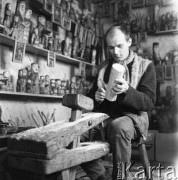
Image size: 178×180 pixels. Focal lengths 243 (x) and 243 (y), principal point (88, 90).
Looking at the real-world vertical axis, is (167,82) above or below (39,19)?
below

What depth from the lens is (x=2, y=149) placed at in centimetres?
156

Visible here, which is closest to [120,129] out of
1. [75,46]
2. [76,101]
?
[76,101]

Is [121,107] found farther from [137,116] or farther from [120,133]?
[120,133]

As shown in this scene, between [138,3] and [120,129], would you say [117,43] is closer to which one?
[120,129]

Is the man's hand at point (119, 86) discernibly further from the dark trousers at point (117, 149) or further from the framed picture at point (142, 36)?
the framed picture at point (142, 36)

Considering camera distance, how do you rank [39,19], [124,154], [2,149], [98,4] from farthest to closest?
[98,4] → [39,19] → [2,149] → [124,154]

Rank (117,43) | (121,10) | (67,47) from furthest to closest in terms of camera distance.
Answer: (121,10)
(67,47)
(117,43)

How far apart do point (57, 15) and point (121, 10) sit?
1.54 m

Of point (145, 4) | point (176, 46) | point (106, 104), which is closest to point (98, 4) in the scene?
point (145, 4)

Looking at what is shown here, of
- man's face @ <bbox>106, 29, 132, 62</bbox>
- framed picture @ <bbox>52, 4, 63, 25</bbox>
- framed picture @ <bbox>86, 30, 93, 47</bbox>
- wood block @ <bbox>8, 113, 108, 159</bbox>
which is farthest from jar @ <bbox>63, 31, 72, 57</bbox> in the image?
wood block @ <bbox>8, 113, 108, 159</bbox>

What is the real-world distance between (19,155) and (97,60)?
9.56 feet

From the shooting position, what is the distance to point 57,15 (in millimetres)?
2764

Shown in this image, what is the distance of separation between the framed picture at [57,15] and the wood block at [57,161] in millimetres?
1869

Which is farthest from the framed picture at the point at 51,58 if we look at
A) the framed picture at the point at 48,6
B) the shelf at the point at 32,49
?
the framed picture at the point at 48,6
